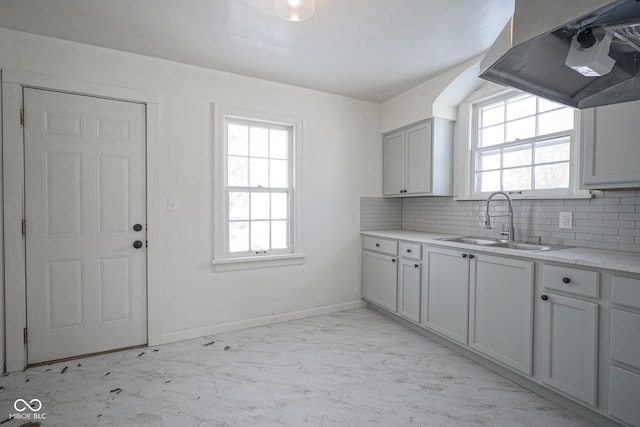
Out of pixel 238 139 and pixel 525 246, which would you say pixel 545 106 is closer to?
pixel 525 246

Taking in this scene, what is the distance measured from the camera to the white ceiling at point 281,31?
80.7 inches

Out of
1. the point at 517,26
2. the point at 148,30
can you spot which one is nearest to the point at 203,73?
the point at 148,30

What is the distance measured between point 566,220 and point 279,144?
270 cm

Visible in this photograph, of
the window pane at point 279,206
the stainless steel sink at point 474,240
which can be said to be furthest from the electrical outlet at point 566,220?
the window pane at point 279,206

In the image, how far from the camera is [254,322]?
3.22 meters

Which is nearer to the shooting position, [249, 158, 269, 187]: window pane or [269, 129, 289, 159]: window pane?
[249, 158, 269, 187]: window pane

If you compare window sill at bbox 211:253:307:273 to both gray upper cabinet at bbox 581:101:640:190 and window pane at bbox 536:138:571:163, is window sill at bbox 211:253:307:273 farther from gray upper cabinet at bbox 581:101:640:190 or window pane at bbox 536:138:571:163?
gray upper cabinet at bbox 581:101:640:190

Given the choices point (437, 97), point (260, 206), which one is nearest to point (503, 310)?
point (437, 97)

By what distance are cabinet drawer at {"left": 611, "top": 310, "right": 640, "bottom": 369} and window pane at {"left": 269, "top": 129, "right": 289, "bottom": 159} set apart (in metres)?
2.94

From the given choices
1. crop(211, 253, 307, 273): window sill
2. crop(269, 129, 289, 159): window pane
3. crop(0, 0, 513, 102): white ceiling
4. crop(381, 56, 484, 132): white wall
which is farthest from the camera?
crop(269, 129, 289, 159): window pane

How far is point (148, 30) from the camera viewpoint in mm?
2326

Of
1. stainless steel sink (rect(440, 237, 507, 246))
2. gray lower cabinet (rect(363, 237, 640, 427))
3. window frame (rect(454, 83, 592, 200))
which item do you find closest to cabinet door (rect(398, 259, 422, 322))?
gray lower cabinet (rect(363, 237, 640, 427))

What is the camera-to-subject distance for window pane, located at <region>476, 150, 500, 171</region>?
3.04 meters

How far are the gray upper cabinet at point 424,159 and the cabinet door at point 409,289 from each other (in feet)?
2.72
